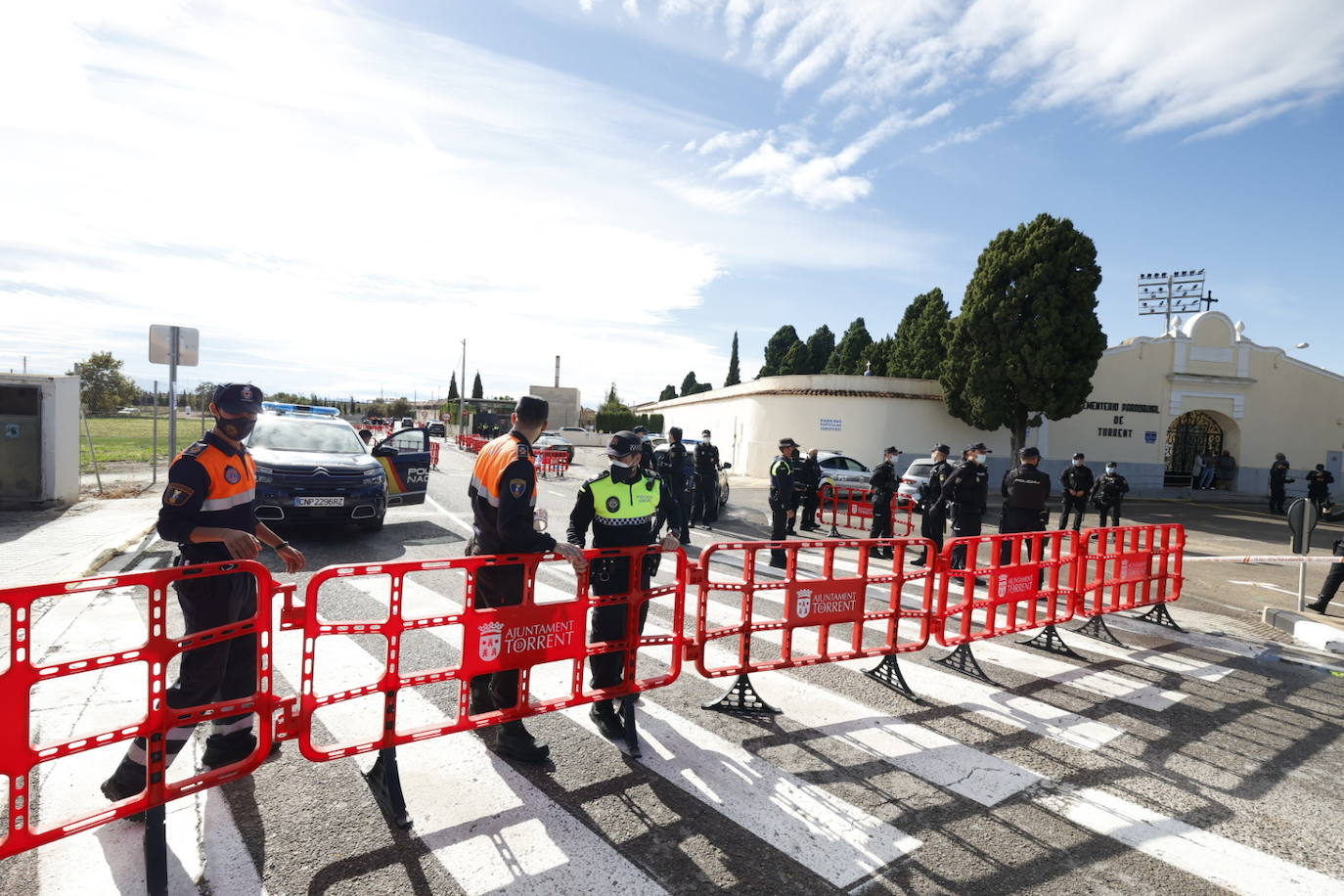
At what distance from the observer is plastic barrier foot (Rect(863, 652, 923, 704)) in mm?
5383

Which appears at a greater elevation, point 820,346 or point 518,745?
point 820,346

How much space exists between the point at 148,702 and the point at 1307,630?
9.74 meters

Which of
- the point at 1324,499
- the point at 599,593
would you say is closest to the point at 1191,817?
the point at 599,593

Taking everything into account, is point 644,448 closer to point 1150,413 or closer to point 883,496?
point 883,496

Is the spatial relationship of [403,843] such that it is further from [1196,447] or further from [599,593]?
[1196,447]

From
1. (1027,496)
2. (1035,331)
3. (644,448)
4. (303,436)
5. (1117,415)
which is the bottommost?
(1027,496)

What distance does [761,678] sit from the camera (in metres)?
5.61

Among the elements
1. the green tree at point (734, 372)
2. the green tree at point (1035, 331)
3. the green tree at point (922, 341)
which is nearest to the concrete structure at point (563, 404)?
the green tree at point (734, 372)

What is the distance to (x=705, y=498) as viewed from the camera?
13773 millimetres

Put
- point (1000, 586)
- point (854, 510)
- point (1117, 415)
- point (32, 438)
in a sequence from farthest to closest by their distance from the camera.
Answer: point (1117, 415)
point (854, 510)
point (32, 438)
point (1000, 586)

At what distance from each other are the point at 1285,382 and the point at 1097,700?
3184 centimetres

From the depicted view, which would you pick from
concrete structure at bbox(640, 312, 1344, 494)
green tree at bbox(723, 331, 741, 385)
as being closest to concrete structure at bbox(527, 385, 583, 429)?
green tree at bbox(723, 331, 741, 385)

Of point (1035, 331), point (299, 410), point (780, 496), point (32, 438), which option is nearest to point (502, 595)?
point (780, 496)

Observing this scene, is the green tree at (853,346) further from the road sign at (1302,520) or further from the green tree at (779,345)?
the road sign at (1302,520)
